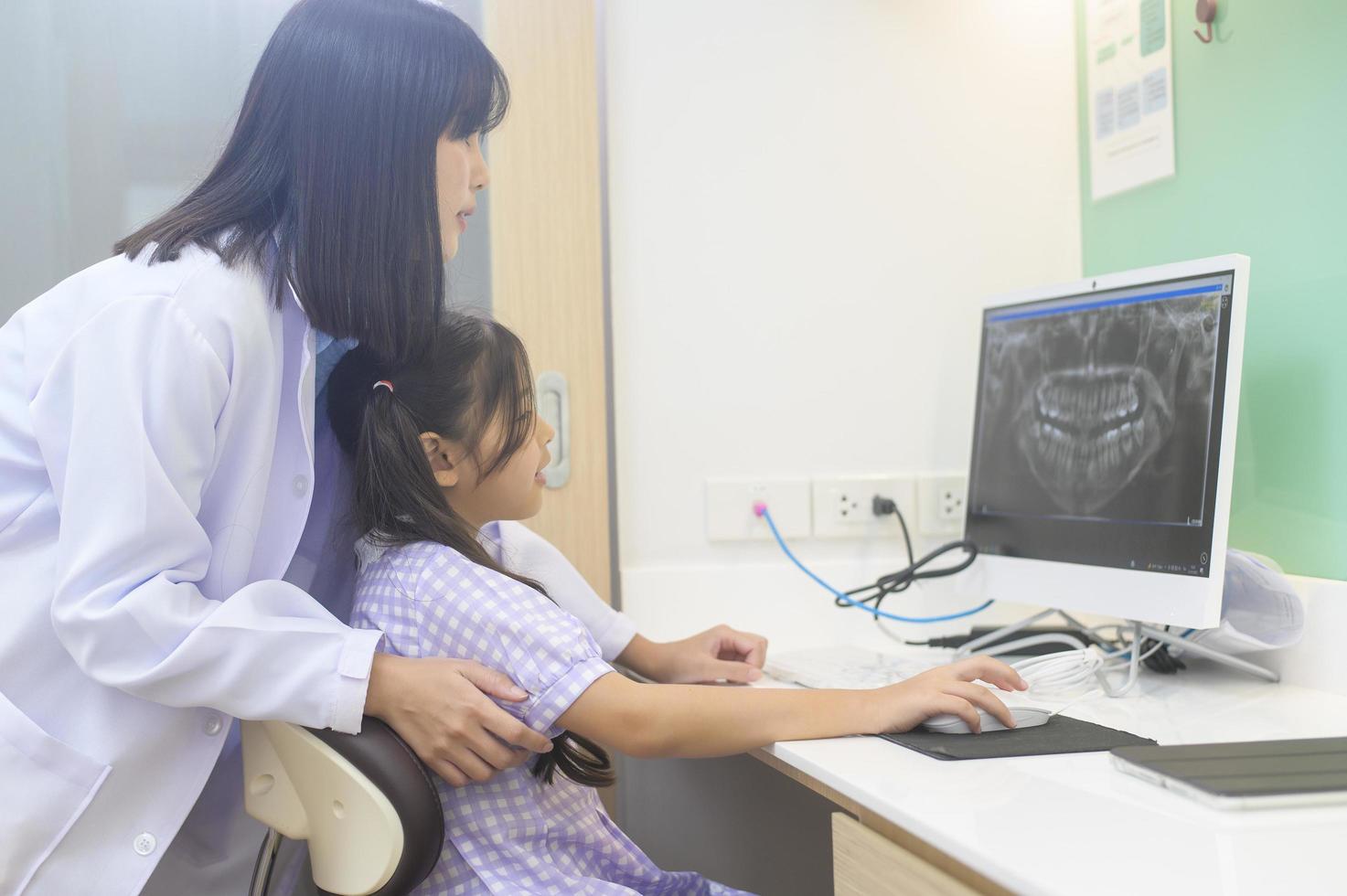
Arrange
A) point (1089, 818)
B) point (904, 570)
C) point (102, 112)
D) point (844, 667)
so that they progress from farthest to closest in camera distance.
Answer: point (904, 570) → point (102, 112) → point (844, 667) → point (1089, 818)

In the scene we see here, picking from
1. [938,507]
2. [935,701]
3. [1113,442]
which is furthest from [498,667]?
[938,507]

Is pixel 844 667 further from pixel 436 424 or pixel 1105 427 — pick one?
pixel 436 424

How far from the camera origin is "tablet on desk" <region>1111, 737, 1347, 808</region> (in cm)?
80

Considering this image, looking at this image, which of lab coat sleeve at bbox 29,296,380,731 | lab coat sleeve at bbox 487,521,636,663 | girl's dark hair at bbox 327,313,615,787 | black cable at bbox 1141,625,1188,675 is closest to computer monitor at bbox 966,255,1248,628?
black cable at bbox 1141,625,1188,675

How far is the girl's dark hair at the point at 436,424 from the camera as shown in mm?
1154

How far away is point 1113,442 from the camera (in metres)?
1.42

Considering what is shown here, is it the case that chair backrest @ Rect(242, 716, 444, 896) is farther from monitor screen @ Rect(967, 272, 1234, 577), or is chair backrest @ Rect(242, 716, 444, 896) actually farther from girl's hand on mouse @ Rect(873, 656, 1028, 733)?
monitor screen @ Rect(967, 272, 1234, 577)

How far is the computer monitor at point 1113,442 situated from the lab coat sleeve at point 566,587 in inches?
22.0

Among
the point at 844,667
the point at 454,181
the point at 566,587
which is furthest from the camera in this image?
the point at 566,587

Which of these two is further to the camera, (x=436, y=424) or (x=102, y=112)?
(x=102, y=112)

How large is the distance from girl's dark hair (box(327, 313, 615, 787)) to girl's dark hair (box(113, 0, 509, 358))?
0.19ft

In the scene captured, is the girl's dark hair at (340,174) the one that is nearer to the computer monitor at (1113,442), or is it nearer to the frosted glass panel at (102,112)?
the frosted glass panel at (102,112)

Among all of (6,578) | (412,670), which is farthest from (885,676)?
(6,578)

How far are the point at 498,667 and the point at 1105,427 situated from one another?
2.90 ft
